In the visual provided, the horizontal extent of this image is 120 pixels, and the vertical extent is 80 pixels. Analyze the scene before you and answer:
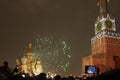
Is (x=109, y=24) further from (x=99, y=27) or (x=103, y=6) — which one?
(x=103, y=6)

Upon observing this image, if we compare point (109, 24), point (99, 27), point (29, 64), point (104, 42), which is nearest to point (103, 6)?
point (109, 24)

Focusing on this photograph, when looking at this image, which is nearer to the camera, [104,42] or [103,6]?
[104,42]

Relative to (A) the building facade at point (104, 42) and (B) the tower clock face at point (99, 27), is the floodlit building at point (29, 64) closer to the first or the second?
(A) the building facade at point (104, 42)

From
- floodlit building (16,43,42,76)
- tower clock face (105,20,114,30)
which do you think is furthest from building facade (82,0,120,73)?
floodlit building (16,43,42,76)

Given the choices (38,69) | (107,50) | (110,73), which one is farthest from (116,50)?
(110,73)

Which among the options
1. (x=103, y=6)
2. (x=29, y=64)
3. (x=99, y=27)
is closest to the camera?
(x=29, y=64)

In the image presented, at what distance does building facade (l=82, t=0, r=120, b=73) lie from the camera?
100938 millimetres

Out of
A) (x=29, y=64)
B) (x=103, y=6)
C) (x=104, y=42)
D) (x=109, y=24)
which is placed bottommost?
(x=29, y=64)

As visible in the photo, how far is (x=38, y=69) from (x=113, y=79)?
261ft

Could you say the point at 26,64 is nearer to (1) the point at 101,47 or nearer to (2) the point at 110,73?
(1) the point at 101,47

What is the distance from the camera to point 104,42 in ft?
350

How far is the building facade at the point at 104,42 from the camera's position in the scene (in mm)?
100938

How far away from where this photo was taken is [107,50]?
348 ft

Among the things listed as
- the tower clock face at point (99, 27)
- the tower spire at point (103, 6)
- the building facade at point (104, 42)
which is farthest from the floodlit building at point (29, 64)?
the tower spire at point (103, 6)
